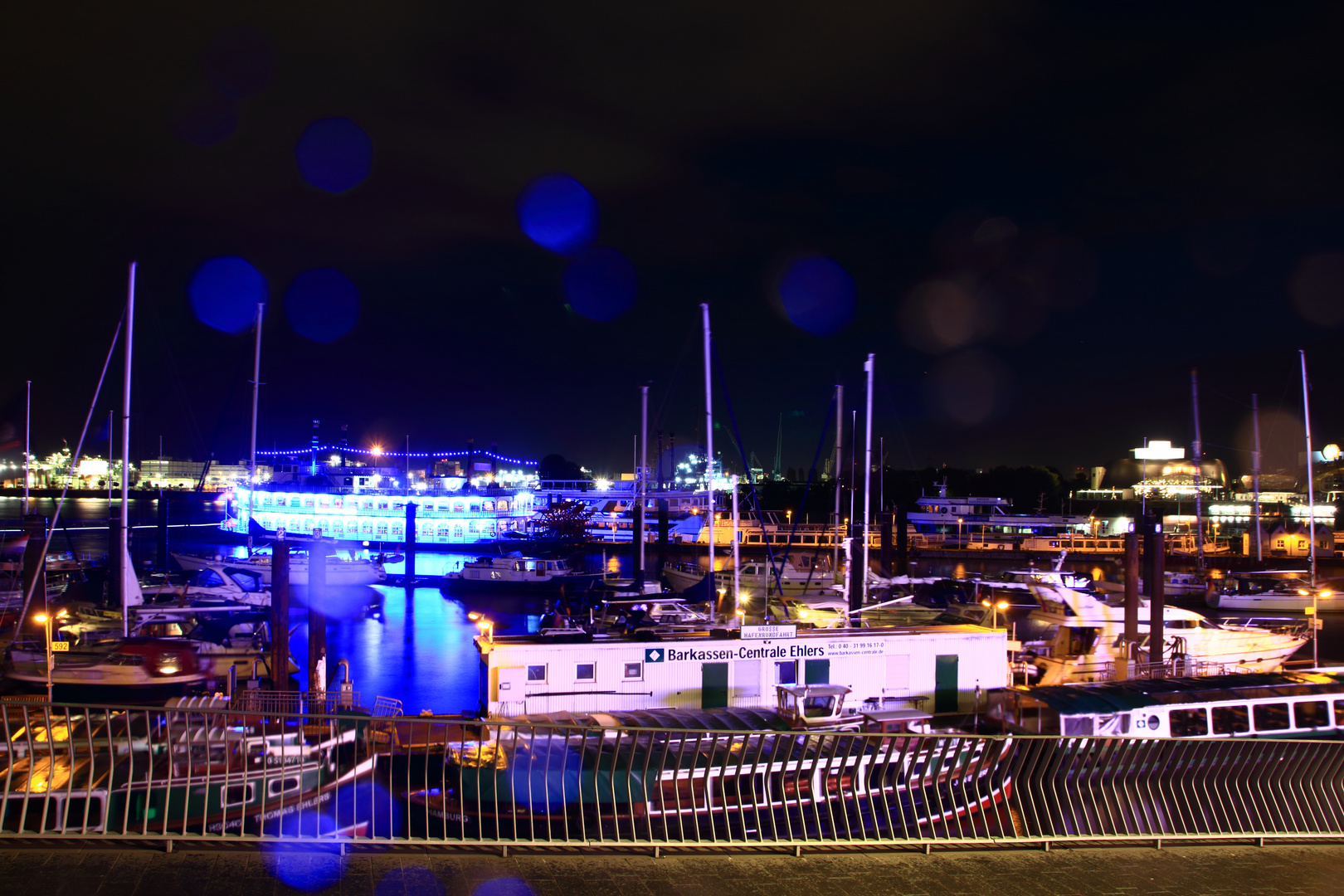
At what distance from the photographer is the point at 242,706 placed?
16.0 metres

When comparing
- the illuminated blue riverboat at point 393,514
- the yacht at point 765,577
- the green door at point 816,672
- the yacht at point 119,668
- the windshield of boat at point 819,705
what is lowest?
the yacht at point 119,668

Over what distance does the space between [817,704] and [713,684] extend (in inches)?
88.0

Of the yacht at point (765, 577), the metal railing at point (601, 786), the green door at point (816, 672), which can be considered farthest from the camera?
the yacht at point (765, 577)

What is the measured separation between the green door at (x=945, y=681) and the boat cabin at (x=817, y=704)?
2.98 metres

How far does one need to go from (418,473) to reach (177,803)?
71967 mm

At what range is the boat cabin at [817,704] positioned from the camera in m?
13.4

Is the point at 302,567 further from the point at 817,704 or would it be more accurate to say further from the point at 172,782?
the point at 172,782

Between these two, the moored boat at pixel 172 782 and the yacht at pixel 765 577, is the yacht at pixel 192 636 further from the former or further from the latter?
the yacht at pixel 765 577

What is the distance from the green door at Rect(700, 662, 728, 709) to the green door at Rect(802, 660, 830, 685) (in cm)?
151

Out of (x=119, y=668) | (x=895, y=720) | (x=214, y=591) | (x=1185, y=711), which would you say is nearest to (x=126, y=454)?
(x=119, y=668)

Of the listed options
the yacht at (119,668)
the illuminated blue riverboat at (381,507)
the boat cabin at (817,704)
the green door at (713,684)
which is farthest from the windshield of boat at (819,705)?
the illuminated blue riverboat at (381,507)

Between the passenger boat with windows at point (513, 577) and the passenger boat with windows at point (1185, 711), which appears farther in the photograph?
the passenger boat with windows at point (513, 577)

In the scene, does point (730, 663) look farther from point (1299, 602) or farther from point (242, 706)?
point (1299, 602)

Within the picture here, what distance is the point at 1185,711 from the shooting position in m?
14.1
